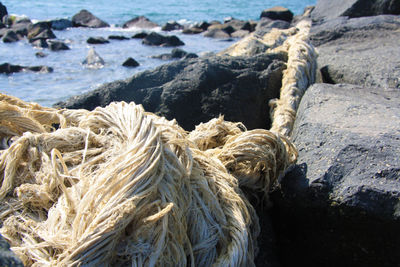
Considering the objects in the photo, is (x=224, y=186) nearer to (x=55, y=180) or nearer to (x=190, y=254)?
(x=190, y=254)

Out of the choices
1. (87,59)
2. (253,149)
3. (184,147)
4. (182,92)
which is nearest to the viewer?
(184,147)

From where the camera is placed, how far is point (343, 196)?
65.8 inches

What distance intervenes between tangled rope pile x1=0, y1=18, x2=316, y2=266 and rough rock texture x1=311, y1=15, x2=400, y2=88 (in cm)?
143

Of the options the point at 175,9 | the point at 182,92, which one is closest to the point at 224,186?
the point at 182,92

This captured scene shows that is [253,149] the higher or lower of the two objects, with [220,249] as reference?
higher

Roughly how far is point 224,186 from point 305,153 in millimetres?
610

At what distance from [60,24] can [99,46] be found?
4958 mm

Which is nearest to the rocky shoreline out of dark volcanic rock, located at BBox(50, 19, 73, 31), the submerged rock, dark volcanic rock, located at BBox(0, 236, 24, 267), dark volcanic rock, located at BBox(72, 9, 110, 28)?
dark volcanic rock, located at BBox(0, 236, 24, 267)

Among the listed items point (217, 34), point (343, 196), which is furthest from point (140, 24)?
point (343, 196)

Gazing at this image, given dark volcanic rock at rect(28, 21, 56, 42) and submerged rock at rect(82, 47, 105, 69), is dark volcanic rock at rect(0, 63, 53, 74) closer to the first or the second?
submerged rock at rect(82, 47, 105, 69)

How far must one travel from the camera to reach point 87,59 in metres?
9.17

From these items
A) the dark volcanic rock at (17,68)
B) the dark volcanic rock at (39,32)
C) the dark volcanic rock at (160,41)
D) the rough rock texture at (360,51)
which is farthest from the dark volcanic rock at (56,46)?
the rough rock texture at (360,51)

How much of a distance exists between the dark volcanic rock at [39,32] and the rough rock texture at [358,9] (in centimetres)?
980

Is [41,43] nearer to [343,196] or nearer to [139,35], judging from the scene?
[139,35]
